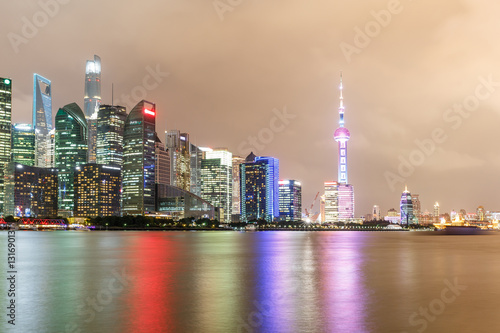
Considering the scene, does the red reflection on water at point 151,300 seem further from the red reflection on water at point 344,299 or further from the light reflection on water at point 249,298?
the red reflection on water at point 344,299

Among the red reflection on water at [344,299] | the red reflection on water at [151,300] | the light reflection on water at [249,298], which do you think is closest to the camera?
the red reflection on water at [151,300]

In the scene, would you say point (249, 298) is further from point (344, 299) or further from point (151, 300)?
point (151, 300)

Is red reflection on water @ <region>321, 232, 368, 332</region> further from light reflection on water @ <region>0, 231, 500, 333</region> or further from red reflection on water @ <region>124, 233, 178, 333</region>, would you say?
red reflection on water @ <region>124, 233, 178, 333</region>

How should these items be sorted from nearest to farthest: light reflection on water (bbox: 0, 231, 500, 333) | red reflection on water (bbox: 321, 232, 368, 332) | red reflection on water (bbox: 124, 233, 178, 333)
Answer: red reflection on water (bbox: 124, 233, 178, 333) < light reflection on water (bbox: 0, 231, 500, 333) < red reflection on water (bbox: 321, 232, 368, 332)

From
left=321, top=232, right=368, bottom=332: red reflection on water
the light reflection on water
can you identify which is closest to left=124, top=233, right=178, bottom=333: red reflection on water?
the light reflection on water

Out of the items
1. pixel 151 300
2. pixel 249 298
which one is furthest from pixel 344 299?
pixel 151 300

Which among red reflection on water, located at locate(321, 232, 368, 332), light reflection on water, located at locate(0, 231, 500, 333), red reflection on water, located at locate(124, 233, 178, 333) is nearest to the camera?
red reflection on water, located at locate(124, 233, 178, 333)

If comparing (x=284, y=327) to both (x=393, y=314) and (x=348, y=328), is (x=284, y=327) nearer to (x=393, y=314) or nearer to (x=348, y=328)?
(x=348, y=328)

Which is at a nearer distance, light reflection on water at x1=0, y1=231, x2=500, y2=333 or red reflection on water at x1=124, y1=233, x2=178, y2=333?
red reflection on water at x1=124, y1=233, x2=178, y2=333

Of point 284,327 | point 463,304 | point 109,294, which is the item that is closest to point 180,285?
point 109,294

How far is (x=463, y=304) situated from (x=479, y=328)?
8.73 meters

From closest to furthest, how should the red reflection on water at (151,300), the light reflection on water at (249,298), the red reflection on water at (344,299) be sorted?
the red reflection on water at (151,300), the light reflection on water at (249,298), the red reflection on water at (344,299)

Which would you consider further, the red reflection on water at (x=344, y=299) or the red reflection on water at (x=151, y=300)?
the red reflection on water at (x=344, y=299)

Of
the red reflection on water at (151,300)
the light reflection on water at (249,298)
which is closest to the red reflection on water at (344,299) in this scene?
the light reflection on water at (249,298)
